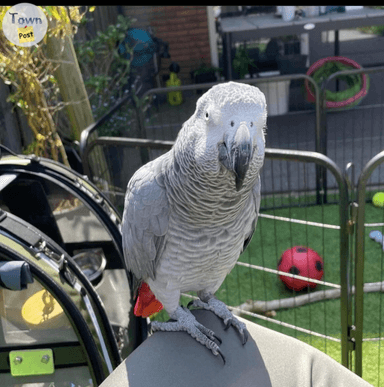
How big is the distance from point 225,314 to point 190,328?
98 millimetres

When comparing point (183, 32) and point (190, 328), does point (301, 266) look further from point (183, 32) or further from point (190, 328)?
point (183, 32)

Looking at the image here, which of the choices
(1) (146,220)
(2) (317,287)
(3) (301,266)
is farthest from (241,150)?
(2) (317,287)

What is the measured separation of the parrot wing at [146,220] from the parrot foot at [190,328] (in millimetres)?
99

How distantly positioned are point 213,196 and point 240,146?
148 millimetres

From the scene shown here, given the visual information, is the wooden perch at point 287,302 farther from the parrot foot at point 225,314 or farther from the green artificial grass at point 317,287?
the parrot foot at point 225,314

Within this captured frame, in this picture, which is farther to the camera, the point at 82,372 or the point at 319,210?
the point at 319,210

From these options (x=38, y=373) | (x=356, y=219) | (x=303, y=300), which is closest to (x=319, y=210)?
(x=303, y=300)

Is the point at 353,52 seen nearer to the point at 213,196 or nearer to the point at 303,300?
the point at 303,300

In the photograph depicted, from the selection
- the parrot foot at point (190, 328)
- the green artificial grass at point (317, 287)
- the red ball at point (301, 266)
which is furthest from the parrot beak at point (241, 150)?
the red ball at point (301, 266)

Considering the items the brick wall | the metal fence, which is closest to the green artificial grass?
the metal fence

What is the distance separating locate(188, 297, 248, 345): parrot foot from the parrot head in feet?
1.38

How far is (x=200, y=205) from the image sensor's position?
0.72m

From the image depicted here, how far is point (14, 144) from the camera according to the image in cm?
206

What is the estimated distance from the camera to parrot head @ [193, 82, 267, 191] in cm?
56
